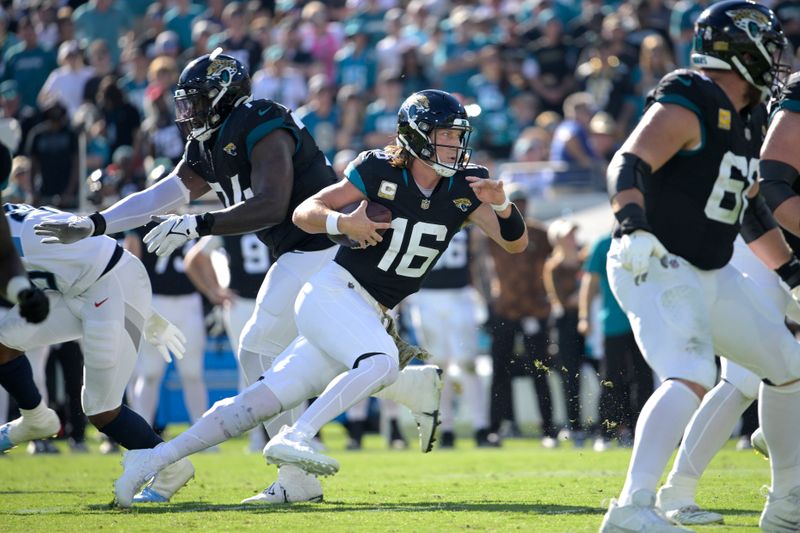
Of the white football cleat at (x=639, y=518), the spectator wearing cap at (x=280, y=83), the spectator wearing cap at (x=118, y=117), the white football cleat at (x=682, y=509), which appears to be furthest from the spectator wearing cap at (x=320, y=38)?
the white football cleat at (x=639, y=518)

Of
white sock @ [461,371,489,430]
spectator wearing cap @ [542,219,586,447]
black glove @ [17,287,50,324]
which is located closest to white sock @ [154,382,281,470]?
black glove @ [17,287,50,324]

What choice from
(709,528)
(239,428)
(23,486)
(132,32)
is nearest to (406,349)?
(239,428)

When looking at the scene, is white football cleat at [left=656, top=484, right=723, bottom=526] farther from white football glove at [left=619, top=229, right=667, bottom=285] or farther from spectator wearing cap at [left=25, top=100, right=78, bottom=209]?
spectator wearing cap at [left=25, top=100, right=78, bottom=209]

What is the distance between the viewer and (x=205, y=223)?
5.87m

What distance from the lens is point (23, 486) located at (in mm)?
7695

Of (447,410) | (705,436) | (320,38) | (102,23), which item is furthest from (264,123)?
(102,23)

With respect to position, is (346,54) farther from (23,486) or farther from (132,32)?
(23,486)

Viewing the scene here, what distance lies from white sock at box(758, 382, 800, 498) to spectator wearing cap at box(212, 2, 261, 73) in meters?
10.9

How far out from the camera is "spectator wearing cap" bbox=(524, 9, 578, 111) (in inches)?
586

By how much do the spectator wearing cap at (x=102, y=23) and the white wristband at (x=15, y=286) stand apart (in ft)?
40.5

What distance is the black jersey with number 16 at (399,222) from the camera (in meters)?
5.77

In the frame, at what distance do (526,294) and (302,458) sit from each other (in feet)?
20.9

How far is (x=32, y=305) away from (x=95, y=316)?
1579mm

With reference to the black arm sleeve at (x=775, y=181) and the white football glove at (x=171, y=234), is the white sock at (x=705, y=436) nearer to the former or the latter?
the black arm sleeve at (x=775, y=181)
